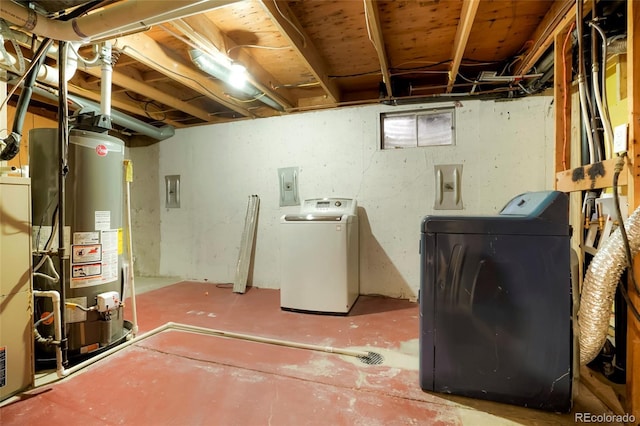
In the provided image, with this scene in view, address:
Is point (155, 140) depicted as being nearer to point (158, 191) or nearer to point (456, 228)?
point (158, 191)

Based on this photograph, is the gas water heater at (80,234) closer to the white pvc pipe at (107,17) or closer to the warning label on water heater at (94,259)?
Answer: the warning label on water heater at (94,259)

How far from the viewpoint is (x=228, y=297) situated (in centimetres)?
314

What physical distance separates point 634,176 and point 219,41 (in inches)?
98.9

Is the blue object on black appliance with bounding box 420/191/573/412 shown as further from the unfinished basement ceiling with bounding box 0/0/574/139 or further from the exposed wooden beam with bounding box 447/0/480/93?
the unfinished basement ceiling with bounding box 0/0/574/139

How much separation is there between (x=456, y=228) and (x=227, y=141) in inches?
122

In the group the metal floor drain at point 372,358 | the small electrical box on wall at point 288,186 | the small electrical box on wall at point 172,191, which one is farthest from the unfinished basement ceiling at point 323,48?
the metal floor drain at point 372,358

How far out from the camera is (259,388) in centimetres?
148

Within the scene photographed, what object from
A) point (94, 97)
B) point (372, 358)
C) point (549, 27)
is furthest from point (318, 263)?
point (94, 97)

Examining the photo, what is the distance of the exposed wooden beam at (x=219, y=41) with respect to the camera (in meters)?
1.79

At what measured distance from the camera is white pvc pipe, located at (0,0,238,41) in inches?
51.1

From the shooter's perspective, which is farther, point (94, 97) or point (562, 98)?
point (94, 97)

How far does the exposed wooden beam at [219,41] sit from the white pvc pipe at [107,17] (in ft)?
1.29

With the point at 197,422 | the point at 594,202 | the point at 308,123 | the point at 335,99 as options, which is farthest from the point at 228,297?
the point at 594,202

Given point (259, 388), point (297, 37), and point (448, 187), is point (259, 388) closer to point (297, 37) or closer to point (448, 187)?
point (297, 37)
